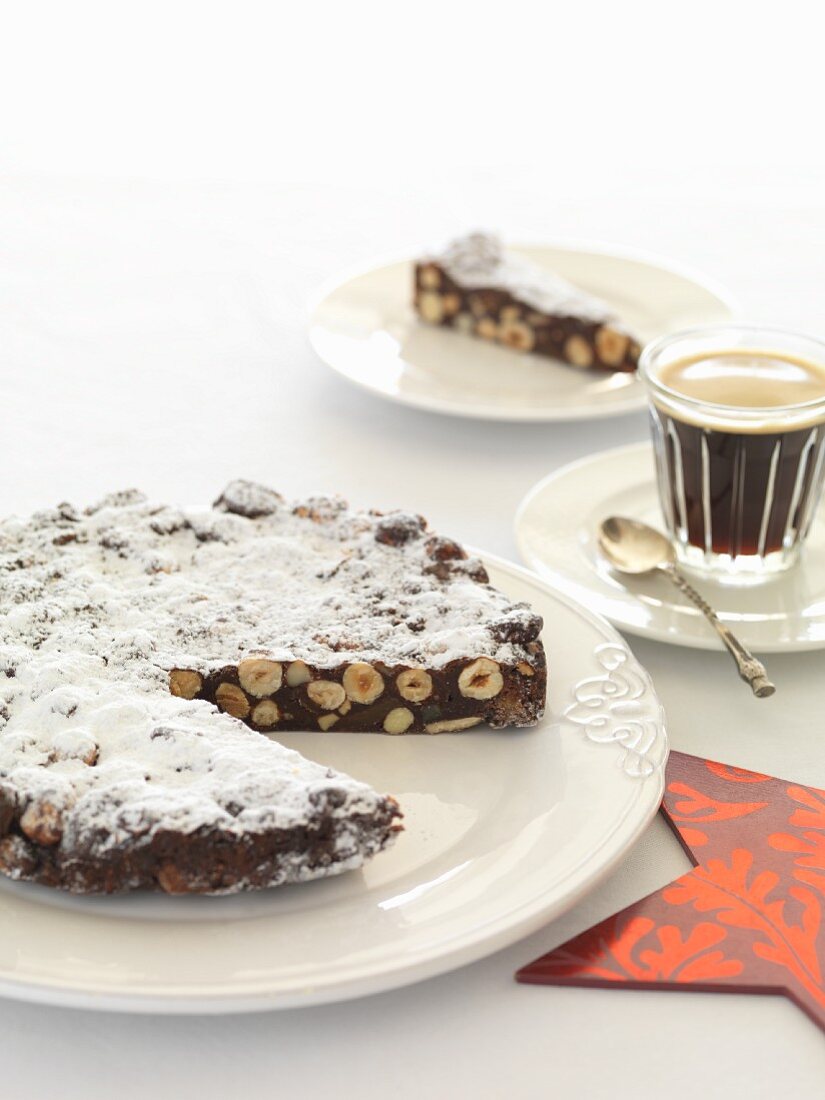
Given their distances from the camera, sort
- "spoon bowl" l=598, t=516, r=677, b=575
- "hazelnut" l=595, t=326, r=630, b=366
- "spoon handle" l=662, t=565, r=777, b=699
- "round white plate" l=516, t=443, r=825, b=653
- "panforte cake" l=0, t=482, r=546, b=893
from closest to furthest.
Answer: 1. "panforte cake" l=0, t=482, r=546, b=893
2. "spoon handle" l=662, t=565, r=777, b=699
3. "round white plate" l=516, t=443, r=825, b=653
4. "spoon bowl" l=598, t=516, r=677, b=575
5. "hazelnut" l=595, t=326, r=630, b=366

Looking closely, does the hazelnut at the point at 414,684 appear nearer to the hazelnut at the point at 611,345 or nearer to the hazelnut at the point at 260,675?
the hazelnut at the point at 260,675

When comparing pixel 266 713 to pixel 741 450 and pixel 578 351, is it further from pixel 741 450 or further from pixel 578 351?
pixel 578 351

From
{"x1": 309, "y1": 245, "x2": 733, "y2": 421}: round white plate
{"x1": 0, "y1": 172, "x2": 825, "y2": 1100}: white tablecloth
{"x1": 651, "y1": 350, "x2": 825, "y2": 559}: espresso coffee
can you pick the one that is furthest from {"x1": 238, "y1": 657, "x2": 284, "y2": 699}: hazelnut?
{"x1": 309, "y1": 245, "x2": 733, "y2": 421}: round white plate

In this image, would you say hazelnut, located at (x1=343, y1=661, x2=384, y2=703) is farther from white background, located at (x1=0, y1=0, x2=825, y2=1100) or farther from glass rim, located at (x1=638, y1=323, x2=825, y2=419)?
glass rim, located at (x1=638, y1=323, x2=825, y2=419)

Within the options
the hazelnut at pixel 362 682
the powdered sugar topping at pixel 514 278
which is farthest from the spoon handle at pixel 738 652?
the powdered sugar topping at pixel 514 278

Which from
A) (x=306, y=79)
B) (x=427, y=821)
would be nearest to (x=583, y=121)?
(x=306, y=79)

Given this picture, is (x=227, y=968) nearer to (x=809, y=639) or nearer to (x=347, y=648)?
(x=347, y=648)
